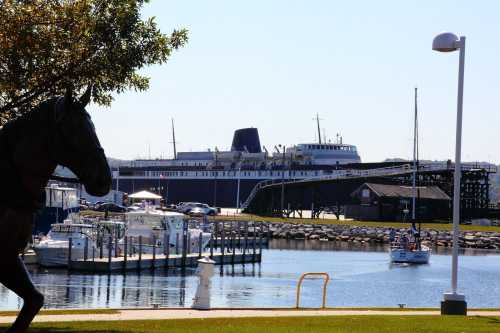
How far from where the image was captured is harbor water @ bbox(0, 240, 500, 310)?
34219 mm

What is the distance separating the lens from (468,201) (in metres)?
104

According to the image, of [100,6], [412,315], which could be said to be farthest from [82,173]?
[412,315]

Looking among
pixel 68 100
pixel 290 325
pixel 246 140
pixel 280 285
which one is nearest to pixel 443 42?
pixel 290 325

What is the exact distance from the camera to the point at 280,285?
43656mm

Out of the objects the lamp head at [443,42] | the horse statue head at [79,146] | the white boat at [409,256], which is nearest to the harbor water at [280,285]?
the white boat at [409,256]

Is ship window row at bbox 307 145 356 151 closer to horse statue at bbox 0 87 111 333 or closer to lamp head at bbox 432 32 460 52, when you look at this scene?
lamp head at bbox 432 32 460 52

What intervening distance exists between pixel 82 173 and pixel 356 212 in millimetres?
94464

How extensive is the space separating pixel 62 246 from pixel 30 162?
38599 mm

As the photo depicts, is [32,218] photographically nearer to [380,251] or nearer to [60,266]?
[60,266]

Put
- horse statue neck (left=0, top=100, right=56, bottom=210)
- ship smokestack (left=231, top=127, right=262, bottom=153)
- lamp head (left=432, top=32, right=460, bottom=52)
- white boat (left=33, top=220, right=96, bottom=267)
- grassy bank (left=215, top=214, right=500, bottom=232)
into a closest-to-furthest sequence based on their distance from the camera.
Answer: horse statue neck (left=0, top=100, right=56, bottom=210) → lamp head (left=432, top=32, right=460, bottom=52) → white boat (left=33, top=220, right=96, bottom=267) → grassy bank (left=215, top=214, right=500, bottom=232) → ship smokestack (left=231, top=127, right=262, bottom=153)

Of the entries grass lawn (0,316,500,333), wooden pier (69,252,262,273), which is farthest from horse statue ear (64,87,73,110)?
wooden pier (69,252,262,273)

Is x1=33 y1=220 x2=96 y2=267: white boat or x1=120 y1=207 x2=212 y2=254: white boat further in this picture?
x1=120 y1=207 x2=212 y2=254: white boat

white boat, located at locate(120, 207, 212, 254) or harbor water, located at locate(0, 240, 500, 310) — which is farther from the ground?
white boat, located at locate(120, 207, 212, 254)

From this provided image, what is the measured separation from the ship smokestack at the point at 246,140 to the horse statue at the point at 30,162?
139 meters
